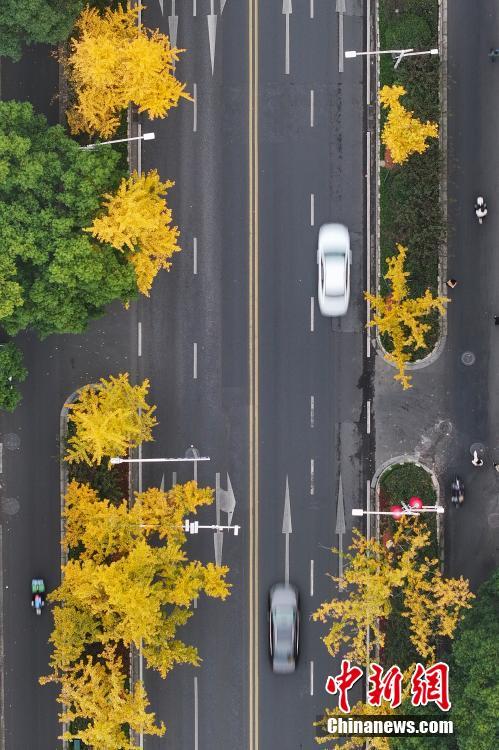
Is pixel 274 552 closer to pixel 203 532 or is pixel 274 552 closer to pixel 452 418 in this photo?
pixel 203 532

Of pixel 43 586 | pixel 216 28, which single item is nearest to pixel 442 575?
pixel 43 586

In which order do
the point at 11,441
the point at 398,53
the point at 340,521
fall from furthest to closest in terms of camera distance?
1. the point at 11,441
2. the point at 340,521
3. the point at 398,53

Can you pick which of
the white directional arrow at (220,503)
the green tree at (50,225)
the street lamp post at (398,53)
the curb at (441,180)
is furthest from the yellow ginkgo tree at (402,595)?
the street lamp post at (398,53)

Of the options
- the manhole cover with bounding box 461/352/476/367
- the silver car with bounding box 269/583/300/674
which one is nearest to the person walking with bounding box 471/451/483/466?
the manhole cover with bounding box 461/352/476/367

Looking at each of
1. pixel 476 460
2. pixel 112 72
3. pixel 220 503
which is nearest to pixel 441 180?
pixel 476 460

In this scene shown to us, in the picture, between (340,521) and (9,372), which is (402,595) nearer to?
(340,521)
